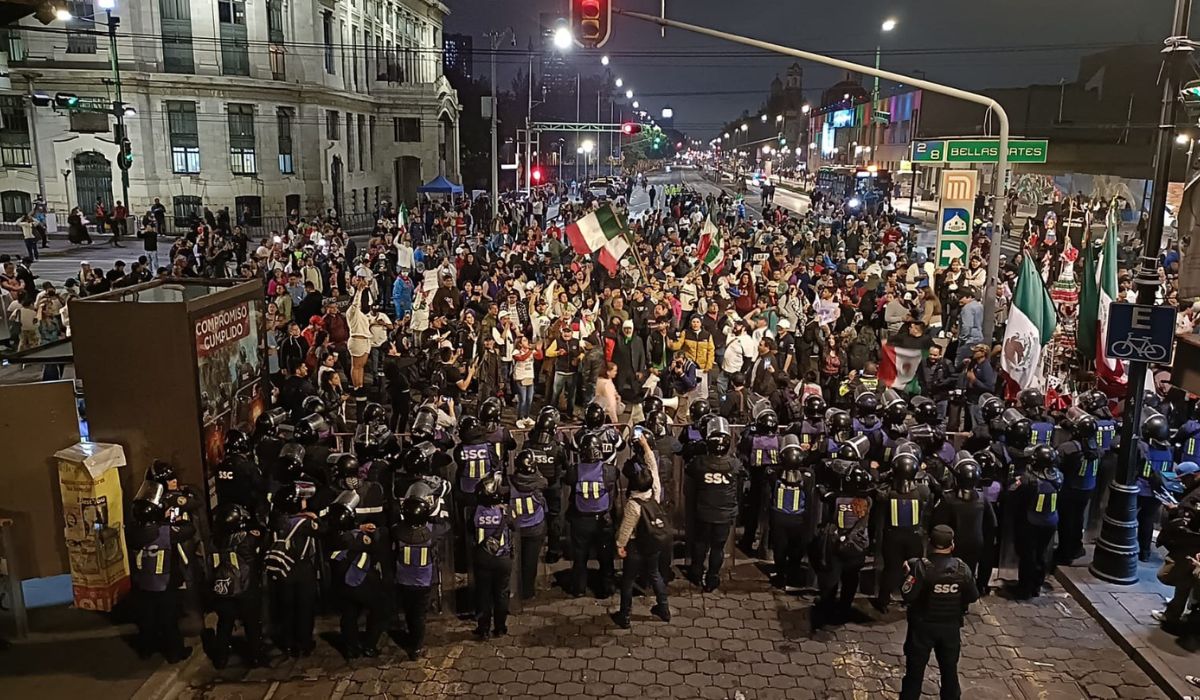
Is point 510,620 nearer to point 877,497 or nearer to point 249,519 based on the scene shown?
point 249,519

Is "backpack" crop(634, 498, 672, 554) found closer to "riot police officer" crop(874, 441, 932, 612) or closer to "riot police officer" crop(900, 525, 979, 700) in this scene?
"riot police officer" crop(874, 441, 932, 612)

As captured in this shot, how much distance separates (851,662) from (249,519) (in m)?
5.33

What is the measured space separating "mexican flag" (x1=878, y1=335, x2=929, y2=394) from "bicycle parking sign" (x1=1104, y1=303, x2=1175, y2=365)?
371cm

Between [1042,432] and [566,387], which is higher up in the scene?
[1042,432]

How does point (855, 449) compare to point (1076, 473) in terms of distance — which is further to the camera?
point (1076, 473)

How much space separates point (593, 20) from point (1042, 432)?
24.7 ft

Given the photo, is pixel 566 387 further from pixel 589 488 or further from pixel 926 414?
pixel 926 414

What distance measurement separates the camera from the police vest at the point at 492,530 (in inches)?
306

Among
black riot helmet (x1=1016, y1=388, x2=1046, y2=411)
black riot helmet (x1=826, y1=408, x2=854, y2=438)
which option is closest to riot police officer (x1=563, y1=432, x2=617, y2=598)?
black riot helmet (x1=826, y1=408, x2=854, y2=438)

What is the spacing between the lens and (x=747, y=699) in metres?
7.31

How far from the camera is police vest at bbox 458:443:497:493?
8836 mm

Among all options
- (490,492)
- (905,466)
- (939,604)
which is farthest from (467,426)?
(939,604)

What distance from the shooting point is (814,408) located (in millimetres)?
9492

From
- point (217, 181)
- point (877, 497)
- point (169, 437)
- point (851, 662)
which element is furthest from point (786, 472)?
point (217, 181)
